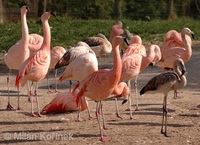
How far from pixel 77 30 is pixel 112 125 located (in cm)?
1164

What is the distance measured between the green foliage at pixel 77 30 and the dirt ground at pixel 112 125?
726 centimetres

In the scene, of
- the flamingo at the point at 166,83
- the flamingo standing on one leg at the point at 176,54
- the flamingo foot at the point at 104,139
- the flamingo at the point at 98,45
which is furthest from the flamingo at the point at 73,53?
the flamingo foot at the point at 104,139

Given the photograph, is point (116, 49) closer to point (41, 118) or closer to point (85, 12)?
point (41, 118)

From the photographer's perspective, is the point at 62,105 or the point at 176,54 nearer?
the point at 62,105

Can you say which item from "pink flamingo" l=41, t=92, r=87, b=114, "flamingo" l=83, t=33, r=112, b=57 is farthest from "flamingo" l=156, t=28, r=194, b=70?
"flamingo" l=83, t=33, r=112, b=57

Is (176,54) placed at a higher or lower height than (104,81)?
lower

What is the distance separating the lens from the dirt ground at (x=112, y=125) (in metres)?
6.96

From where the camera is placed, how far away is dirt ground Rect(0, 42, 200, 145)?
22.8ft

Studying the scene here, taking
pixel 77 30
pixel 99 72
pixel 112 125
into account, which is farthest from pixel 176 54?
pixel 77 30

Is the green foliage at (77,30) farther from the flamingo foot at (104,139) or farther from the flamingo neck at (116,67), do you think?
the flamingo foot at (104,139)

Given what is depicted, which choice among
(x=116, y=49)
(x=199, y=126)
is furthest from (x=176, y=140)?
(x=116, y=49)

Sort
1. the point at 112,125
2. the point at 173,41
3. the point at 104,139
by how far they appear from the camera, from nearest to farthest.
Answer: the point at 104,139, the point at 112,125, the point at 173,41

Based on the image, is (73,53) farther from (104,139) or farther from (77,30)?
(77,30)

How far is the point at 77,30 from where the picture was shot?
63.1 ft
